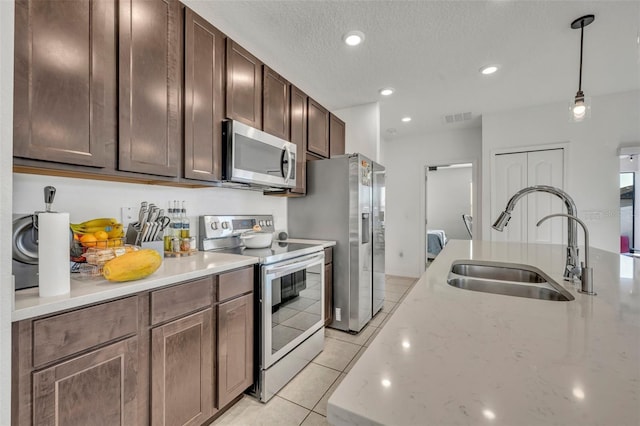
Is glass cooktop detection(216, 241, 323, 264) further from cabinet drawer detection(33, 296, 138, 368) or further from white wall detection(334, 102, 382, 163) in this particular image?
white wall detection(334, 102, 382, 163)

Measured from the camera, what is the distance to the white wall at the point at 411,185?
454 centimetres

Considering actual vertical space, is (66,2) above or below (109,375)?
above

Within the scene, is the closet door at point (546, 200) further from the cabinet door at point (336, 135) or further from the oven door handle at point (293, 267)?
the oven door handle at point (293, 267)

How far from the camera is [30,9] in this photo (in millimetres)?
1040

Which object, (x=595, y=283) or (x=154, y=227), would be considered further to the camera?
(x=154, y=227)

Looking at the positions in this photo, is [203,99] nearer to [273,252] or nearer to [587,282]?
[273,252]

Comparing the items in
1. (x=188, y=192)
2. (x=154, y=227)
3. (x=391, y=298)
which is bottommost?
(x=391, y=298)

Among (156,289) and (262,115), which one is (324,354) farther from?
(262,115)

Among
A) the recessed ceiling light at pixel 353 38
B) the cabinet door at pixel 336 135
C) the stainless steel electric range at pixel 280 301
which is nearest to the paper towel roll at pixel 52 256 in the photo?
the stainless steel electric range at pixel 280 301

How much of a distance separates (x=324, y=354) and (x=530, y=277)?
1.62m

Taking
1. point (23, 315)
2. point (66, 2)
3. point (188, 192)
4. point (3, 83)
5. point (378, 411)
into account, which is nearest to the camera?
point (378, 411)

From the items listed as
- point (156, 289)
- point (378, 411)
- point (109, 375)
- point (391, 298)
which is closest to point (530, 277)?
point (378, 411)

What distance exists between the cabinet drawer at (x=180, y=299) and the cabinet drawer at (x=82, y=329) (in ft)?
0.28

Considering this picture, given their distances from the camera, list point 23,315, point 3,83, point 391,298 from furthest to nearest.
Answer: point 391,298
point 23,315
point 3,83
